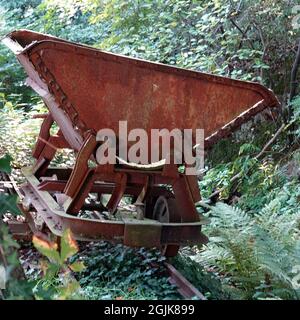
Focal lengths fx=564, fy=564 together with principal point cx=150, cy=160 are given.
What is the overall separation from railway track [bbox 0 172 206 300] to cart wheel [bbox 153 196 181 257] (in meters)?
0.22

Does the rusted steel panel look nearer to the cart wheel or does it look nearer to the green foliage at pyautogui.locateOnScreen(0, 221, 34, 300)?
the cart wheel

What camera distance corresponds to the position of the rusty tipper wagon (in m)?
5.18

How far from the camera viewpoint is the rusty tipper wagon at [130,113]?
5.18 m

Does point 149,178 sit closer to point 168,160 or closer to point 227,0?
point 168,160

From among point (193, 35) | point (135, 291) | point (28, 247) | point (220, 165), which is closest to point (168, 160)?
point (135, 291)

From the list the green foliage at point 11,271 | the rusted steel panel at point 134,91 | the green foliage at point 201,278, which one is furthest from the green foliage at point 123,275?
the green foliage at point 11,271

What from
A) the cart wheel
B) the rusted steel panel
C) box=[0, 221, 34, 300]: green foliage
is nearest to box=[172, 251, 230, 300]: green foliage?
the cart wheel

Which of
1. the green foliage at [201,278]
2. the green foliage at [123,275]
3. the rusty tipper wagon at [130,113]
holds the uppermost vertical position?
the rusty tipper wagon at [130,113]

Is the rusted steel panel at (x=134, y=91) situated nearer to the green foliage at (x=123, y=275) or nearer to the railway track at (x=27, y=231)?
the railway track at (x=27, y=231)

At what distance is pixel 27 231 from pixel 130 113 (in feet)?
6.63

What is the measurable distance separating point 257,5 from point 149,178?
16.9 feet

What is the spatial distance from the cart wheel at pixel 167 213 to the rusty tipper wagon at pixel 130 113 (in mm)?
11

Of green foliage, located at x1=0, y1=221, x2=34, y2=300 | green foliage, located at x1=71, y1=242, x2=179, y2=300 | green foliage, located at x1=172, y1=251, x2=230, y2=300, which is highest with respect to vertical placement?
green foliage, located at x1=0, y1=221, x2=34, y2=300

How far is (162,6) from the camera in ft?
37.2
